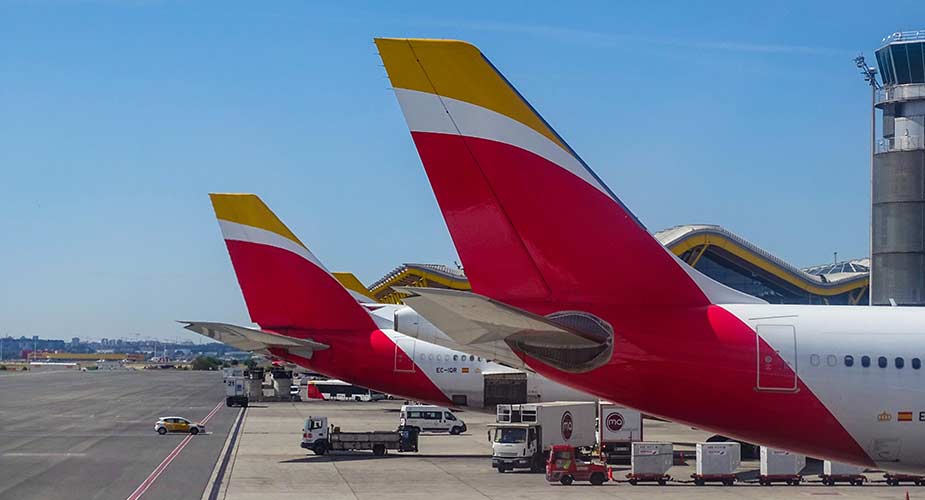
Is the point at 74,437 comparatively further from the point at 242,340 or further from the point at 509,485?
the point at 509,485

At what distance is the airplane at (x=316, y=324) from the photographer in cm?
4453

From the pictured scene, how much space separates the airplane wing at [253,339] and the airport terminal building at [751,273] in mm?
32522

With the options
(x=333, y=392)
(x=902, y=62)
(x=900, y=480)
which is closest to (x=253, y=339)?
(x=900, y=480)

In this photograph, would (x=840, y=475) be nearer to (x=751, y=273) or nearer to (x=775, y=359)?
(x=775, y=359)

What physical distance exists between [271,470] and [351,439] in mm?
7272

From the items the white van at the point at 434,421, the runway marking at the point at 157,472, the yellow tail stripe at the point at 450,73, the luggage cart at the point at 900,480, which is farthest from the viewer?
the white van at the point at 434,421

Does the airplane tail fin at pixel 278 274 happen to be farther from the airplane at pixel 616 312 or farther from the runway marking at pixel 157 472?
the airplane at pixel 616 312

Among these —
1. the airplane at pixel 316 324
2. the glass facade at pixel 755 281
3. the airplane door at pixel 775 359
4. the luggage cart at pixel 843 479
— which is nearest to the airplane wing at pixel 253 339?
the airplane at pixel 316 324

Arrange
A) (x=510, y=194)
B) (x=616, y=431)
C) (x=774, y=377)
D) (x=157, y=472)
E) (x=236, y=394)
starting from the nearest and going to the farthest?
(x=510, y=194)
(x=774, y=377)
(x=157, y=472)
(x=616, y=431)
(x=236, y=394)

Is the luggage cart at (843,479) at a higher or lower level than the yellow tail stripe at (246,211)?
lower

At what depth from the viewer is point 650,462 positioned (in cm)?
3616

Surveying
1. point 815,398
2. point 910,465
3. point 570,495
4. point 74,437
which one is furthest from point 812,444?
point 74,437

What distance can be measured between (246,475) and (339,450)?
883 centimetres

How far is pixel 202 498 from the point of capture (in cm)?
3092
